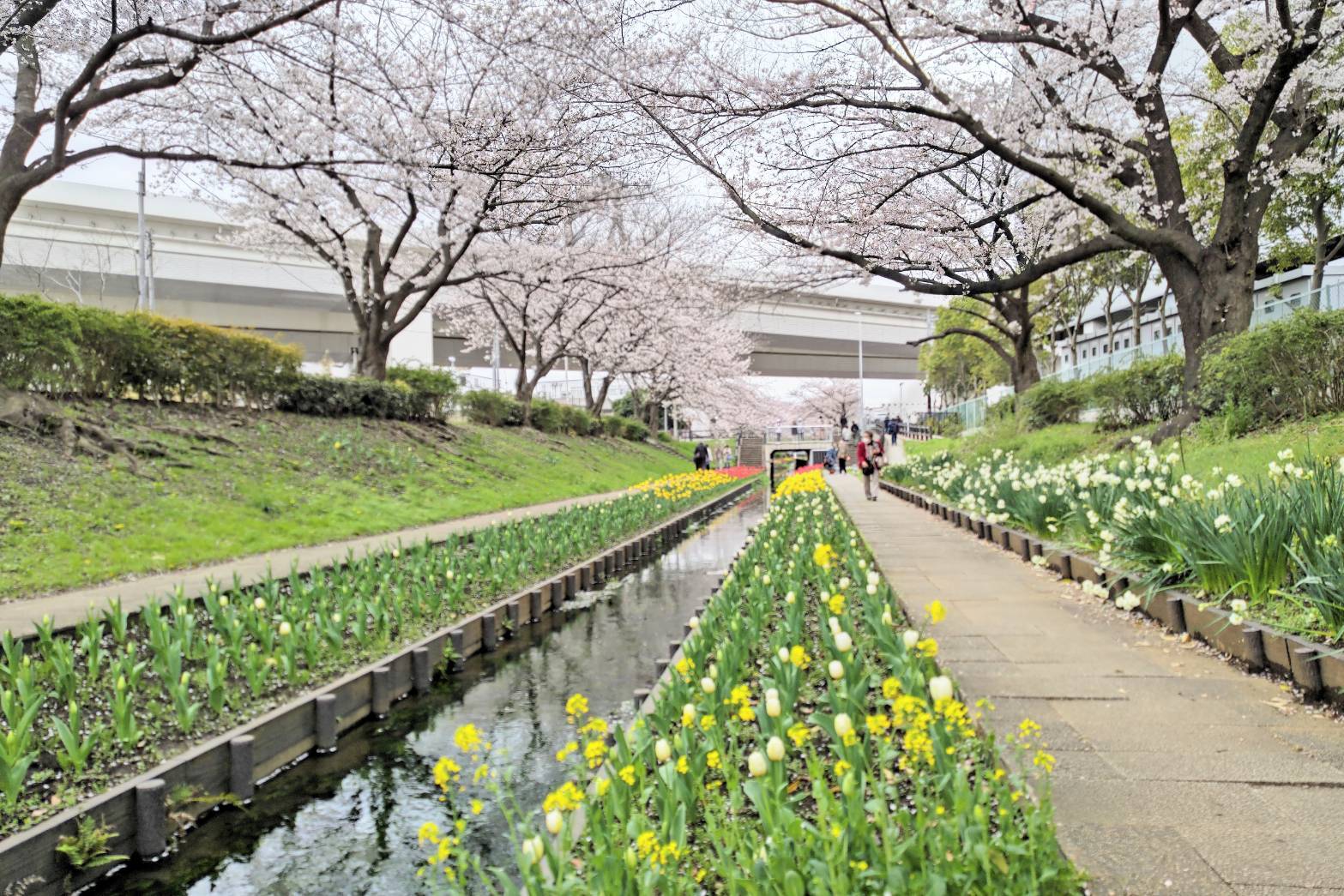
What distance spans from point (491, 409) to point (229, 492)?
1285cm

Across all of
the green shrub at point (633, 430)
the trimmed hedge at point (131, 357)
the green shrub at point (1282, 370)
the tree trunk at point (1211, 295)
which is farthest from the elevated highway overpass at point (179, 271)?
the green shrub at point (1282, 370)

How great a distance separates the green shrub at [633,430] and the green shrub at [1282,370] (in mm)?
26232

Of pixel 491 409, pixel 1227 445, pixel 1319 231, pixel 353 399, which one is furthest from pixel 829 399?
pixel 1227 445

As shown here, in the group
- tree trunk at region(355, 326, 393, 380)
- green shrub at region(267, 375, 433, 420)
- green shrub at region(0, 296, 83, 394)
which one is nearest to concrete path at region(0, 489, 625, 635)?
green shrub at region(0, 296, 83, 394)

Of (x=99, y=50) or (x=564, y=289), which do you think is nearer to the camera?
(x=99, y=50)

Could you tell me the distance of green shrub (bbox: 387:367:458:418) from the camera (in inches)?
746

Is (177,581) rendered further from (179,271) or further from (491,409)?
(179,271)

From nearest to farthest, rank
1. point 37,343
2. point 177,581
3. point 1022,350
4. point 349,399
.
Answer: point 177,581 < point 37,343 < point 349,399 < point 1022,350

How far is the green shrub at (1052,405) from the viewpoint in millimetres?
16953

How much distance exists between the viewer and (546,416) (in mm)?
26000

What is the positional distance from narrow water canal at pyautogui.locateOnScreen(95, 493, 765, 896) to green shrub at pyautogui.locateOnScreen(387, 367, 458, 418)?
500 inches

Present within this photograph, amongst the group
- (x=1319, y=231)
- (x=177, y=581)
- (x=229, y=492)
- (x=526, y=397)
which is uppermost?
(x=1319, y=231)

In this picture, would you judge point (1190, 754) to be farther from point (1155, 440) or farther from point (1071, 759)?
point (1155, 440)

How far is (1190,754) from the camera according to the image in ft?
9.46
